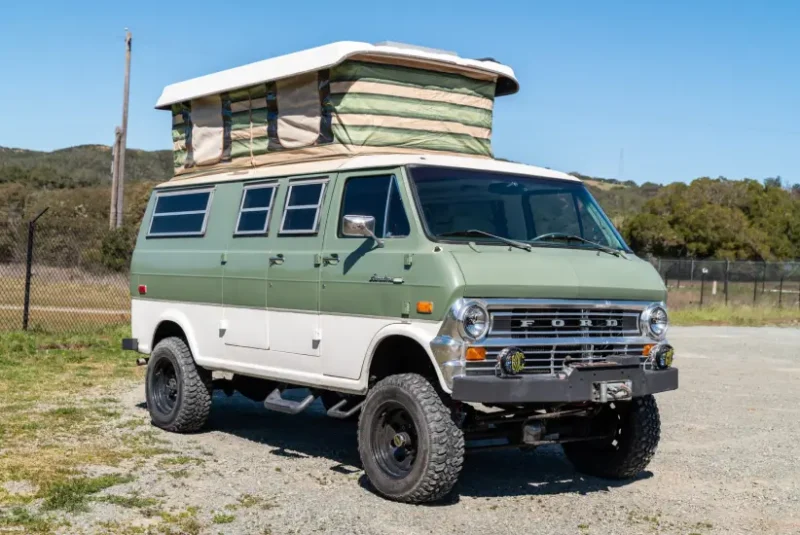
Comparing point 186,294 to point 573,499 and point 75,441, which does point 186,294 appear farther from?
point 573,499

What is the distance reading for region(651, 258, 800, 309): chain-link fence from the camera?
138 feet

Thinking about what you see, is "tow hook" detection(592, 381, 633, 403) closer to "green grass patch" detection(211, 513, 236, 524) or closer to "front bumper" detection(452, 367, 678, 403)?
"front bumper" detection(452, 367, 678, 403)

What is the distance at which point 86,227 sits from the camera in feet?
72.6

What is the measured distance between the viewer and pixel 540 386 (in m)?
7.43

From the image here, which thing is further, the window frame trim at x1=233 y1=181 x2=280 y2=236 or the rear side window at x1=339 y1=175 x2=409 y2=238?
the window frame trim at x1=233 y1=181 x2=280 y2=236

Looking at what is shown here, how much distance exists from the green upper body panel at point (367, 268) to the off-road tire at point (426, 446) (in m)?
0.54

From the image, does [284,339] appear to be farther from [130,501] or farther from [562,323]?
[562,323]

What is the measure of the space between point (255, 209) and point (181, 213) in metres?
1.42

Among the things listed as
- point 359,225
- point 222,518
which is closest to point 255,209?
point 359,225

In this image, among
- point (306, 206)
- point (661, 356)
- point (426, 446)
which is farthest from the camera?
point (306, 206)

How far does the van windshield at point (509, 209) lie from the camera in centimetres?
821

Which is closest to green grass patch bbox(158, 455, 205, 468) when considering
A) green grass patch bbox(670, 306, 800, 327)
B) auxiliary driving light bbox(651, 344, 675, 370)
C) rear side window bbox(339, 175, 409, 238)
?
rear side window bbox(339, 175, 409, 238)

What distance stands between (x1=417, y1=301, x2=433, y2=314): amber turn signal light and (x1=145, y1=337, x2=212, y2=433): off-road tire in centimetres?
345

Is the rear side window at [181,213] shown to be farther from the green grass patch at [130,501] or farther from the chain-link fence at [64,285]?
the chain-link fence at [64,285]
